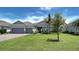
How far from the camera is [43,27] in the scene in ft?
29.0

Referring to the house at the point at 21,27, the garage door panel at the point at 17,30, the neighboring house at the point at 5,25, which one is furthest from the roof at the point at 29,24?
the neighboring house at the point at 5,25

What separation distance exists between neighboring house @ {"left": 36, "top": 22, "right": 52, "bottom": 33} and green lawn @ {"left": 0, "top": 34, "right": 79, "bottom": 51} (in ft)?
0.58

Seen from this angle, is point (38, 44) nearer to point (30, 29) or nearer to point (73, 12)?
point (30, 29)

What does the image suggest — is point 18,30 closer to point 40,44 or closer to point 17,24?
point 17,24

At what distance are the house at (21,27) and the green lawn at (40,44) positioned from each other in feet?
0.76

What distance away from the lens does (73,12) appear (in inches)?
340

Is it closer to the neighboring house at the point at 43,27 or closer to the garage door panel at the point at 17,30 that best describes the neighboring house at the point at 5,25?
the garage door panel at the point at 17,30

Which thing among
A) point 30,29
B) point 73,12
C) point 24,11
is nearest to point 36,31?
point 30,29

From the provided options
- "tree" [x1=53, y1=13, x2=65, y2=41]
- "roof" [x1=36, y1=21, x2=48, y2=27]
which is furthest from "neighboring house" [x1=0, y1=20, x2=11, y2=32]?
"tree" [x1=53, y1=13, x2=65, y2=41]

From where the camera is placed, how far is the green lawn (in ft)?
28.1

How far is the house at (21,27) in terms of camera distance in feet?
28.9

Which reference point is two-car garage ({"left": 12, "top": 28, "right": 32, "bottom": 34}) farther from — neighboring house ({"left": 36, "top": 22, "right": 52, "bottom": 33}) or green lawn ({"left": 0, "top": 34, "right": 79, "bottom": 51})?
neighboring house ({"left": 36, "top": 22, "right": 52, "bottom": 33})
